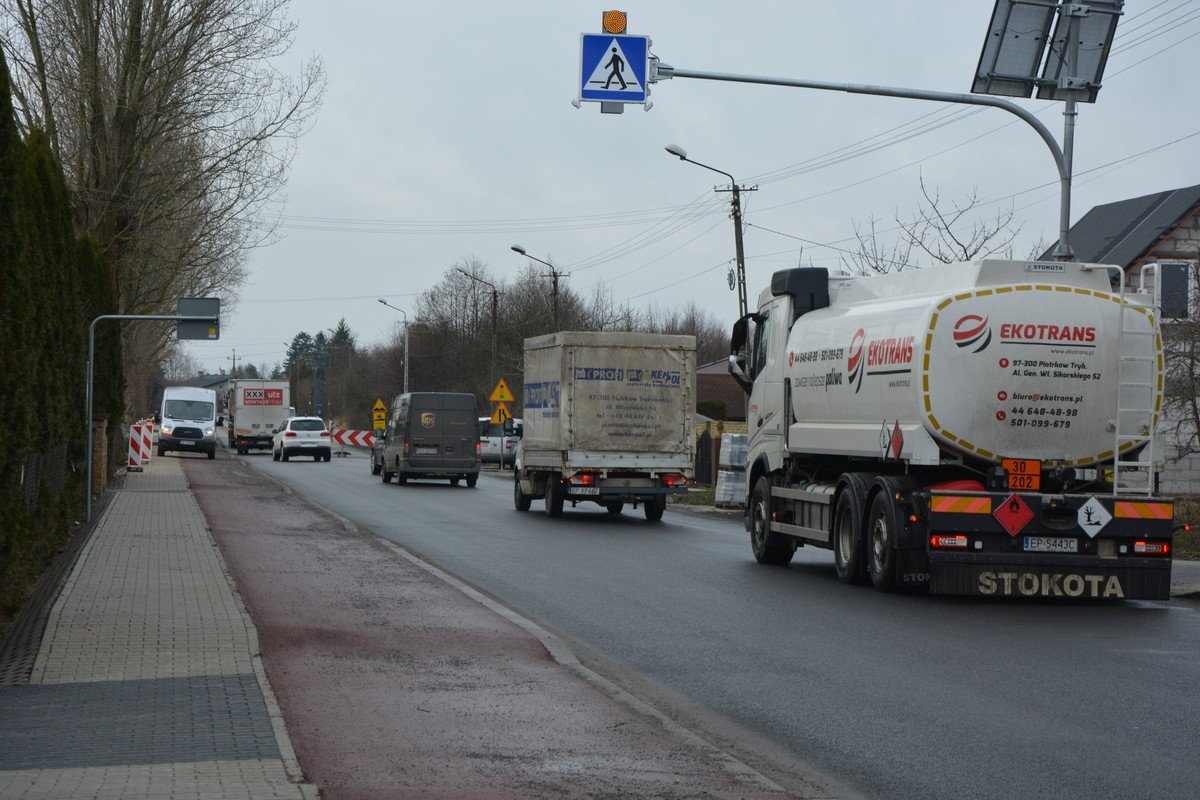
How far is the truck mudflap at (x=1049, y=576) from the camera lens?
47.3 feet

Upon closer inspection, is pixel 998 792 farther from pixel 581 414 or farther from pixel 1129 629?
pixel 581 414

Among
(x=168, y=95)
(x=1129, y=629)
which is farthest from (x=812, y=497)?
(x=168, y=95)

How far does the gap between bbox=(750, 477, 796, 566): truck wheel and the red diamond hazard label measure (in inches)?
181

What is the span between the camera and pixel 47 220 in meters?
15.8

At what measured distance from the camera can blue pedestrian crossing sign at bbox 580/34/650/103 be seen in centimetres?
1633

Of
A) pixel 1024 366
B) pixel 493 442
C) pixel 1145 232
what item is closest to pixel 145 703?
pixel 1024 366

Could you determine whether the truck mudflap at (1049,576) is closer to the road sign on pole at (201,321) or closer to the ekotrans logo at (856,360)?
the ekotrans logo at (856,360)

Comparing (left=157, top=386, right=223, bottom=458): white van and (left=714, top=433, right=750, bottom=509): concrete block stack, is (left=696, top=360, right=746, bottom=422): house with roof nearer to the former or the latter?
(left=157, top=386, right=223, bottom=458): white van

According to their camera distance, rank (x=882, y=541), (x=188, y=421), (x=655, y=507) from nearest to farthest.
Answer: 1. (x=882, y=541)
2. (x=655, y=507)
3. (x=188, y=421)

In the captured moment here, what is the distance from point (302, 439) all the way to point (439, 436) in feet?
69.1

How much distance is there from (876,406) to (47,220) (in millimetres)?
8939

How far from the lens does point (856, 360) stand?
16.1 metres

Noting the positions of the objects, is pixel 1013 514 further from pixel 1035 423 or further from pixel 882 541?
pixel 882 541

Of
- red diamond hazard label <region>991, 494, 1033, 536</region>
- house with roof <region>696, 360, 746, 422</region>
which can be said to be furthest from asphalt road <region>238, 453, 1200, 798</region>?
house with roof <region>696, 360, 746, 422</region>
